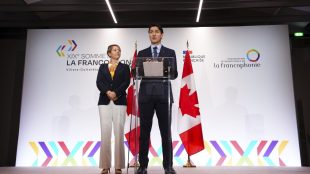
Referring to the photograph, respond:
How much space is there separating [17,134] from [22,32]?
2.08 m

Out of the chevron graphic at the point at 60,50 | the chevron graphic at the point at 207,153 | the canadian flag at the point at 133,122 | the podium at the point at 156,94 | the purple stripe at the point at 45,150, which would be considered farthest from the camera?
the chevron graphic at the point at 60,50

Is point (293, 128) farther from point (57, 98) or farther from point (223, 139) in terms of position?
point (57, 98)

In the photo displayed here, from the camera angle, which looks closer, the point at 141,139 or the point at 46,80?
the point at 141,139

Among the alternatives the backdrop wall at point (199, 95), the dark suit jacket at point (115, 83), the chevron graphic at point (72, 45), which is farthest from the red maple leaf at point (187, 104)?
the chevron graphic at point (72, 45)

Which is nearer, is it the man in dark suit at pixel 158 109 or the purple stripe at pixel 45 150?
the man in dark suit at pixel 158 109

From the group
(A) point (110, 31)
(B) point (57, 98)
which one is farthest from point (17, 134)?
(A) point (110, 31)

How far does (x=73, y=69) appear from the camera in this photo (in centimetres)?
610

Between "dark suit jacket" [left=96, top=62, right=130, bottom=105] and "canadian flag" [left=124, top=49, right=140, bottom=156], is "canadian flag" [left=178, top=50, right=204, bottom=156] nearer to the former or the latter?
"canadian flag" [left=124, top=49, right=140, bottom=156]

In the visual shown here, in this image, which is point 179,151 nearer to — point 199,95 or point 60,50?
point 199,95

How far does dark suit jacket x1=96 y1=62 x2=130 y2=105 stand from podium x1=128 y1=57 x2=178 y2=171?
0.62 metres

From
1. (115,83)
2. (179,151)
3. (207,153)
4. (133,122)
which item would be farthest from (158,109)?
(207,153)

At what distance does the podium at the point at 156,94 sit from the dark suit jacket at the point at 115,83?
62cm

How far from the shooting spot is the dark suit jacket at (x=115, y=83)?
3.87 meters

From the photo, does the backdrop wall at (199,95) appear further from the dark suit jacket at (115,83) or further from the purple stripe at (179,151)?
the dark suit jacket at (115,83)
